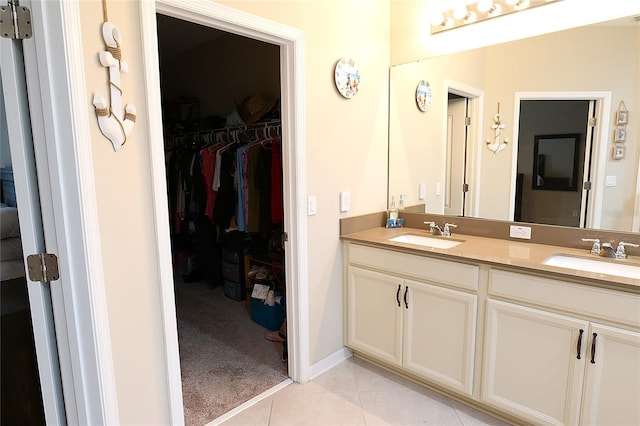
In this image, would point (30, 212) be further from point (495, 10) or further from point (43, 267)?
point (495, 10)

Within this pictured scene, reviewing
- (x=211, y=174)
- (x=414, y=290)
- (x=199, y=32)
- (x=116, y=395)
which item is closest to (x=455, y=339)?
(x=414, y=290)

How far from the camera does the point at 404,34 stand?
2.54m

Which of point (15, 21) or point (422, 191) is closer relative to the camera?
point (15, 21)

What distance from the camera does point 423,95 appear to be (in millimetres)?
2658

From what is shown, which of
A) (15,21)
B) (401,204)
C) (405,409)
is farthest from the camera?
(401,204)

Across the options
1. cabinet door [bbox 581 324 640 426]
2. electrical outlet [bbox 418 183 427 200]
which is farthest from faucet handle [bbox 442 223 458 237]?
cabinet door [bbox 581 324 640 426]

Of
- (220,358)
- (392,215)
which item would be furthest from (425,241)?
(220,358)

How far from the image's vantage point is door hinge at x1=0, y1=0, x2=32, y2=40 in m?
1.20

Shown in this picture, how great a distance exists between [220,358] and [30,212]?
1674 mm

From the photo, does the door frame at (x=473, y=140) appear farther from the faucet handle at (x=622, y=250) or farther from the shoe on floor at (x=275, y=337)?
the shoe on floor at (x=275, y=337)

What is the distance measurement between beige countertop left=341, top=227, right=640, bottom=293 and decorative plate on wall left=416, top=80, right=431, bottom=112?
932mm

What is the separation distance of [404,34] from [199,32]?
204cm

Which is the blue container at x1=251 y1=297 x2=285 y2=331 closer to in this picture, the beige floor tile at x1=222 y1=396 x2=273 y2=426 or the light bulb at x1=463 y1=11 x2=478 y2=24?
the beige floor tile at x1=222 y1=396 x2=273 y2=426

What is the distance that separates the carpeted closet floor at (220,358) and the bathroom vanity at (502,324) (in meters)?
0.67
